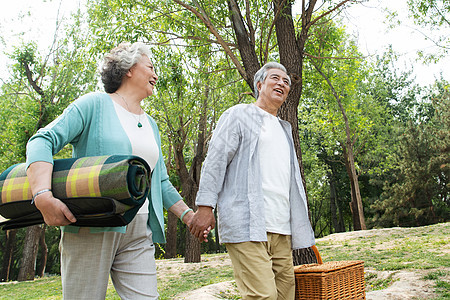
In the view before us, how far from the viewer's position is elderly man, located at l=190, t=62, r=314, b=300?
2467 millimetres

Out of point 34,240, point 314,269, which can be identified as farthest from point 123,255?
point 34,240

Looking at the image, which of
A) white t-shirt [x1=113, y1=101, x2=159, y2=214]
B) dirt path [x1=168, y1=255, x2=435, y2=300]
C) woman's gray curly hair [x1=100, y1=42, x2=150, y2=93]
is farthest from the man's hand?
dirt path [x1=168, y1=255, x2=435, y2=300]

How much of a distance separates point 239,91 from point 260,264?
29.9 feet

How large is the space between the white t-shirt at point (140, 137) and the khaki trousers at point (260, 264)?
0.73m

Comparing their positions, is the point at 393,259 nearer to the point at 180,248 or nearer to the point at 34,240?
the point at 34,240

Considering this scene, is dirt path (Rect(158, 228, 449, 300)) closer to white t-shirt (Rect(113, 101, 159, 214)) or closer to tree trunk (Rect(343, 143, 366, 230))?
white t-shirt (Rect(113, 101, 159, 214))

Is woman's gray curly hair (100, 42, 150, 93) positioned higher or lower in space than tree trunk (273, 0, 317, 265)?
lower

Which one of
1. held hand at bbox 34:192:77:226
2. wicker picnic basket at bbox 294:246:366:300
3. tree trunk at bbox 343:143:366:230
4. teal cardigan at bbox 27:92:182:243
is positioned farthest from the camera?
tree trunk at bbox 343:143:366:230

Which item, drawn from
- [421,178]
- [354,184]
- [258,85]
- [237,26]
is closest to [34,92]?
[237,26]

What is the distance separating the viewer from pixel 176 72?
327 inches

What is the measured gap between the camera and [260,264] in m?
2.43

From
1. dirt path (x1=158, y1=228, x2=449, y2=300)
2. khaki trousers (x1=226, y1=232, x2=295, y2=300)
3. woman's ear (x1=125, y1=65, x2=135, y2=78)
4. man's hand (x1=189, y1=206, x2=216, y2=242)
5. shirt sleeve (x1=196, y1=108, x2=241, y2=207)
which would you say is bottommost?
dirt path (x1=158, y1=228, x2=449, y2=300)

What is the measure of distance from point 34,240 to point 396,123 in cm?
2547

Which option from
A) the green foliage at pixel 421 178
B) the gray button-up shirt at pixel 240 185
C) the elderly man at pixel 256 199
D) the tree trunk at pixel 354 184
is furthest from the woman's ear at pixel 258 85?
the green foliage at pixel 421 178
